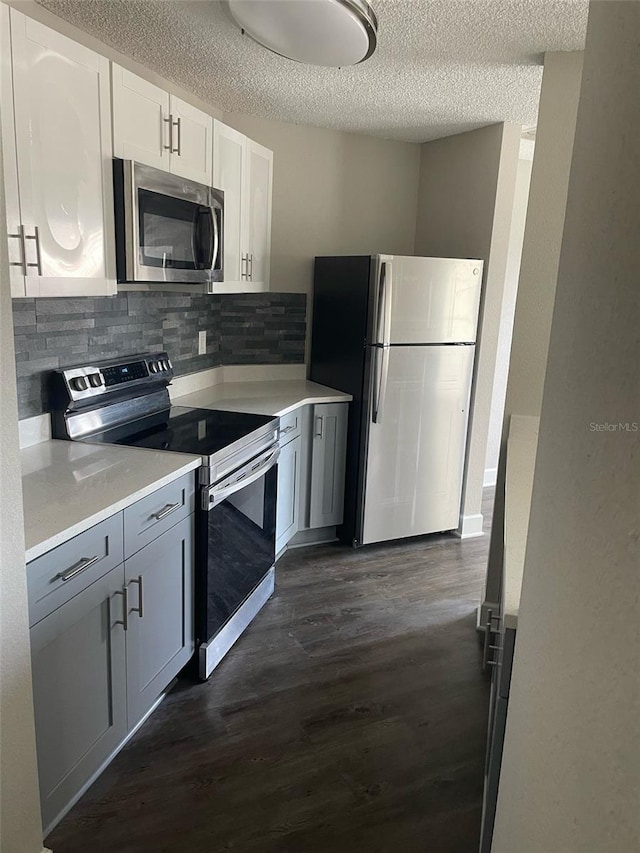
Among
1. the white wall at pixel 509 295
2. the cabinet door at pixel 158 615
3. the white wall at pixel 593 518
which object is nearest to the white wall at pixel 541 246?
the cabinet door at pixel 158 615

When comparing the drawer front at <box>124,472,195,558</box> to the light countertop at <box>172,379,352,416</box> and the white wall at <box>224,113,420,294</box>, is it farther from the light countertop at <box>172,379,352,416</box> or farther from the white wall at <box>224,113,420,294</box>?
the white wall at <box>224,113,420,294</box>

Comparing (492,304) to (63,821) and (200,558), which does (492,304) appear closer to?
(200,558)

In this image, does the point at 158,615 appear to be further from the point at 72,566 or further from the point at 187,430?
the point at 187,430

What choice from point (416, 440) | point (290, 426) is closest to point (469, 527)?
point (416, 440)

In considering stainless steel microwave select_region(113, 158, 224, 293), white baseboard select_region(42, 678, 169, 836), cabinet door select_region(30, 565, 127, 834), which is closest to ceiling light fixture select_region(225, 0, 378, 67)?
stainless steel microwave select_region(113, 158, 224, 293)

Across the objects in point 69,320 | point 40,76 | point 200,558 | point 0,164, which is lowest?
point 200,558

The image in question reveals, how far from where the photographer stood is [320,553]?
148 inches

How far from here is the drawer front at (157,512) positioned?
6.29 feet

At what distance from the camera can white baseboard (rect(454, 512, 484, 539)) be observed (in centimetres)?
407

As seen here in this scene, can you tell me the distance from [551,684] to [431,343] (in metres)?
3.01

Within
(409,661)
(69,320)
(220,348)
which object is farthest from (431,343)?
(69,320)

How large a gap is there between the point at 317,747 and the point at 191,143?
2.40m

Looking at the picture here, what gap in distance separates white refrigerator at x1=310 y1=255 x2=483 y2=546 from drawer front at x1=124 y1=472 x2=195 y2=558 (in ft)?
5.08

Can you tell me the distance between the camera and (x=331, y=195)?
405cm
